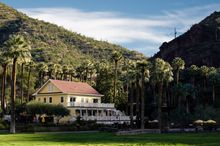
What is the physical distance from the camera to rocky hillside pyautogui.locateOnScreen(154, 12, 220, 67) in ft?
512

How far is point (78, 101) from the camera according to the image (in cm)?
10612

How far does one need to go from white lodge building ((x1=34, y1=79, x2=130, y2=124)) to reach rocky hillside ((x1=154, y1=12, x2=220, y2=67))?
59453 millimetres

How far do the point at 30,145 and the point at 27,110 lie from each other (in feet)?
157

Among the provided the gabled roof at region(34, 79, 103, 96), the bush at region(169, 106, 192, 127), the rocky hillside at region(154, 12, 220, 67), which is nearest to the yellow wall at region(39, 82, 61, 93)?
the gabled roof at region(34, 79, 103, 96)

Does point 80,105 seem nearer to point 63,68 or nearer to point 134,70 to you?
point 134,70

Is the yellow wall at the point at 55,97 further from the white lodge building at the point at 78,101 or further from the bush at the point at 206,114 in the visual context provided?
the bush at the point at 206,114

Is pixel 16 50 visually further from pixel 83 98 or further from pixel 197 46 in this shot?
pixel 197 46

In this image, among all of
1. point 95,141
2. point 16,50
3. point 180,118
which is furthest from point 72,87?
point 95,141

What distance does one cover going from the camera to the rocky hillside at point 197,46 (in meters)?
156

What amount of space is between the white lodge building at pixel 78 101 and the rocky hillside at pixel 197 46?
195 feet

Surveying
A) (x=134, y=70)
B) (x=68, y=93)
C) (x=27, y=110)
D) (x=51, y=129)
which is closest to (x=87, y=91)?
(x=68, y=93)

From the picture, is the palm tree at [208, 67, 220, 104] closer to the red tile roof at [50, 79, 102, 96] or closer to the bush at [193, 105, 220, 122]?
the bush at [193, 105, 220, 122]

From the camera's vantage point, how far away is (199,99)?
122125 millimetres

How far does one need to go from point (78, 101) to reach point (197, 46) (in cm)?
7446
